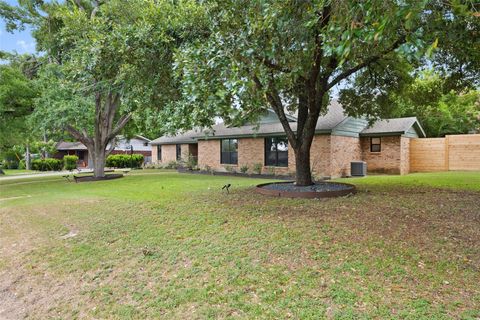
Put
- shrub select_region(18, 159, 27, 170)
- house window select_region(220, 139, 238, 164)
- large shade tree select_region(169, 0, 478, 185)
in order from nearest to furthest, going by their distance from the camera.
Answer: large shade tree select_region(169, 0, 478, 185), house window select_region(220, 139, 238, 164), shrub select_region(18, 159, 27, 170)

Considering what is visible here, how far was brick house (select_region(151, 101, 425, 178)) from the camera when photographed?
15977 mm

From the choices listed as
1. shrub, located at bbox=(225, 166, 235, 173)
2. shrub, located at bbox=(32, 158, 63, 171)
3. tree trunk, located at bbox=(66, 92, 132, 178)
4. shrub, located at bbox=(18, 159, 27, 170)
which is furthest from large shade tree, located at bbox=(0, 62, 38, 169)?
shrub, located at bbox=(18, 159, 27, 170)

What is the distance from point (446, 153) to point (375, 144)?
3.91 m

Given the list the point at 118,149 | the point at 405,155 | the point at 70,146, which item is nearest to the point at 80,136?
the point at 405,155

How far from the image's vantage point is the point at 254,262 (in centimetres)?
455

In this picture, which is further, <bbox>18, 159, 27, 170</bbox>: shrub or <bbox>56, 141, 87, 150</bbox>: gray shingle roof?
<bbox>56, 141, 87, 150</bbox>: gray shingle roof

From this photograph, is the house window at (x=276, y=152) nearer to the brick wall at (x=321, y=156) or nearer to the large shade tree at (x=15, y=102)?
the brick wall at (x=321, y=156)

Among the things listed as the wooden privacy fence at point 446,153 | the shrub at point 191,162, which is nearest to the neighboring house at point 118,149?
the shrub at point 191,162

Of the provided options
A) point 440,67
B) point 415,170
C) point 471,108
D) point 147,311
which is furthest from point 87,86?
point 471,108

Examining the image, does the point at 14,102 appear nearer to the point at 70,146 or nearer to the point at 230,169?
the point at 230,169

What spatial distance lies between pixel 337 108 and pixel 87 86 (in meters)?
13.4

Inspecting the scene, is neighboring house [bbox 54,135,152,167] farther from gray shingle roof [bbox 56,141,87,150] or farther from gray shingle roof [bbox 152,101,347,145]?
gray shingle roof [bbox 152,101,347,145]

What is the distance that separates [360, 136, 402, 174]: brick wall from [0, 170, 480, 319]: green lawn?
10.4 meters

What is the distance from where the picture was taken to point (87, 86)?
389 inches
